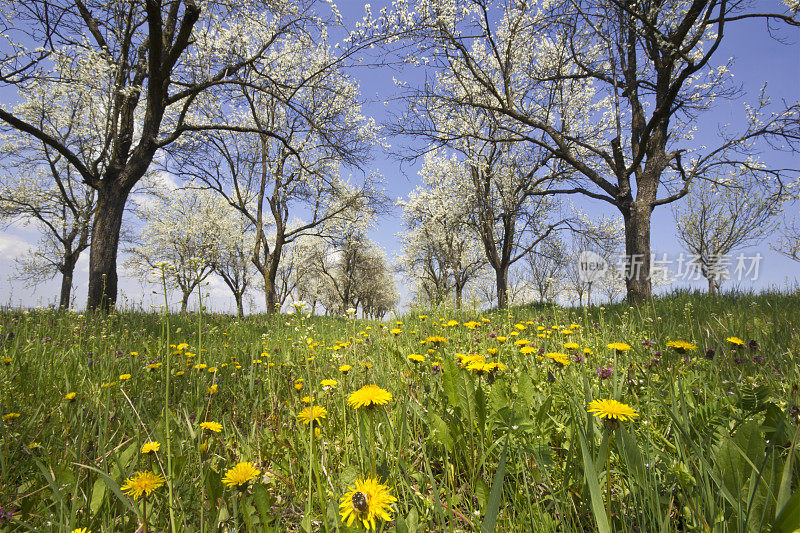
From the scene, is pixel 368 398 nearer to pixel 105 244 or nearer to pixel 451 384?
pixel 451 384

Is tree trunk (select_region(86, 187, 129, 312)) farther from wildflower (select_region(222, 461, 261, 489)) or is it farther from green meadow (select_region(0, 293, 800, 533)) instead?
wildflower (select_region(222, 461, 261, 489))

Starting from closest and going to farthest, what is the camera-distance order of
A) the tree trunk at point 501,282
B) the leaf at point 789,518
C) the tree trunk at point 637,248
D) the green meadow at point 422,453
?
the leaf at point 789,518, the green meadow at point 422,453, the tree trunk at point 637,248, the tree trunk at point 501,282

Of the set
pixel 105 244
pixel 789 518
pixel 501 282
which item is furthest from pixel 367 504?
pixel 501 282

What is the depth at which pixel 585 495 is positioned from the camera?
1.00 metres

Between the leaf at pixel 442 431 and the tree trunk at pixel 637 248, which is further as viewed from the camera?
the tree trunk at pixel 637 248

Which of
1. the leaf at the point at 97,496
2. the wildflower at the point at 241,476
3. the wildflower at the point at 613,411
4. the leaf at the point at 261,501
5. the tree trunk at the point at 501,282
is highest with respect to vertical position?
the tree trunk at the point at 501,282

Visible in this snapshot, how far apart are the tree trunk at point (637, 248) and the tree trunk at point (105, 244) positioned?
438 inches

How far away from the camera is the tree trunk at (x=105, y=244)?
7.13m

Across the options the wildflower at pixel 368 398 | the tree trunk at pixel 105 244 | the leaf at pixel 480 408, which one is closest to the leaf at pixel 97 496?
the wildflower at pixel 368 398

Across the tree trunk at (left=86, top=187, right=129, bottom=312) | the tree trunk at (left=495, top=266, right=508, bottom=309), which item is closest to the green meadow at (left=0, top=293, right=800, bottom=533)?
the tree trunk at (left=86, top=187, right=129, bottom=312)

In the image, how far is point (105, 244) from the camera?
718 cm

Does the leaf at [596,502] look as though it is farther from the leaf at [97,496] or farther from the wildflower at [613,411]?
the leaf at [97,496]

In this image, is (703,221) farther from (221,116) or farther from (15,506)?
(15,506)

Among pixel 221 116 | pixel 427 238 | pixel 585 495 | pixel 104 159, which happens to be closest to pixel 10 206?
pixel 104 159
